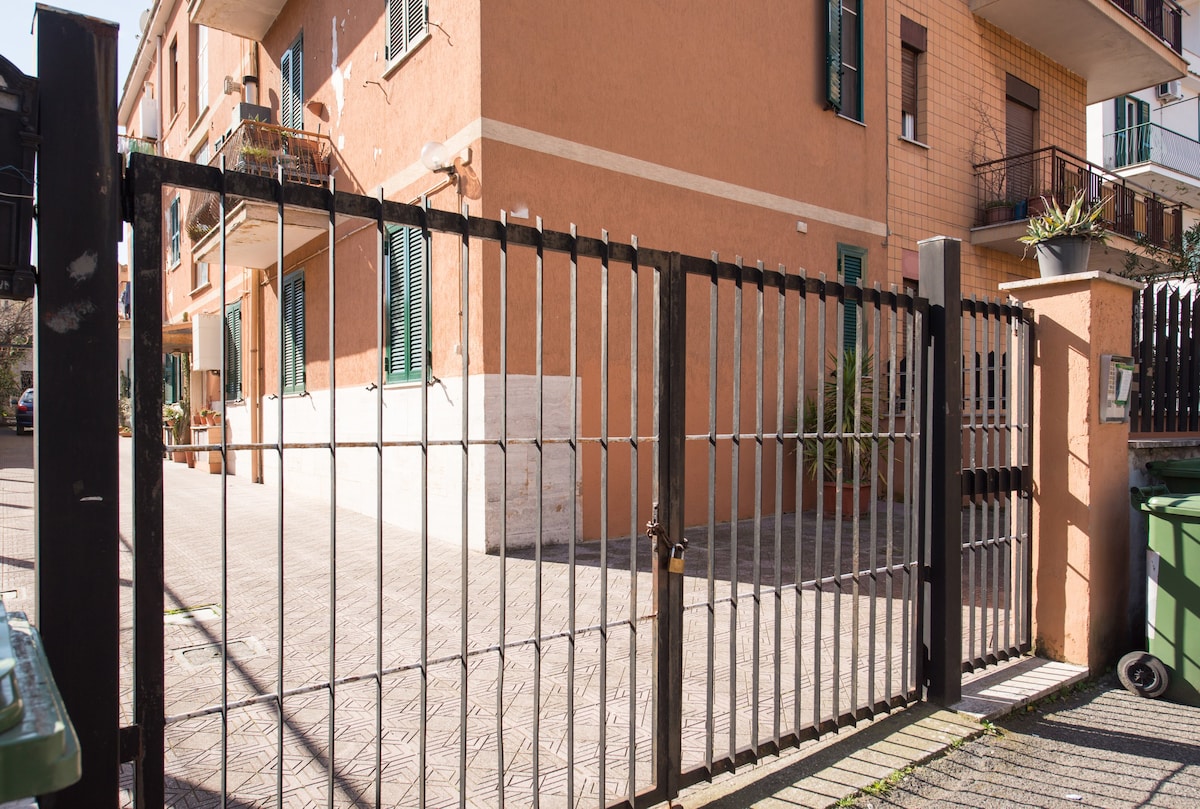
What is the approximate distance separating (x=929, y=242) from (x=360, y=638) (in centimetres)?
398

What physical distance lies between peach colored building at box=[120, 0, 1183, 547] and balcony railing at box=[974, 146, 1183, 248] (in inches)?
12.9

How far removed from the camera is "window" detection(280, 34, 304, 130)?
12016 millimetres

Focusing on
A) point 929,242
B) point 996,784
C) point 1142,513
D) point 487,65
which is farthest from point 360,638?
point 487,65

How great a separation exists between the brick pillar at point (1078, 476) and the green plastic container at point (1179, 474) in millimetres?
193

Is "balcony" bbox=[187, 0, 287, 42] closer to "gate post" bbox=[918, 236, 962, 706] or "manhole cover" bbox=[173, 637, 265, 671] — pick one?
"manhole cover" bbox=[173, 637, 265, 671]

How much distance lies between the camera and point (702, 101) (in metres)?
9.91

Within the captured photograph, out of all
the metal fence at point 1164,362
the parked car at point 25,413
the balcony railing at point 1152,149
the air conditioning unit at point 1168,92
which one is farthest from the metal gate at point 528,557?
the parked car at point 25,413

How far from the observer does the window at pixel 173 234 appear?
18.7m

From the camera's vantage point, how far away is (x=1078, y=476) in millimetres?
4457

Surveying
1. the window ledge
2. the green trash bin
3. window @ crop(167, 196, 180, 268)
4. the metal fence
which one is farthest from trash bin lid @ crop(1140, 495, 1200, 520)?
window @ crop(167, 196, 180, 268)

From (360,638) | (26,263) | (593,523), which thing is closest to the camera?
(26,263)

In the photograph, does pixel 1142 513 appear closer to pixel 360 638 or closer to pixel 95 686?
pixel 360 638

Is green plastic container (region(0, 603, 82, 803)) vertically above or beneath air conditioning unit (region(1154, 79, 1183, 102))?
beneath

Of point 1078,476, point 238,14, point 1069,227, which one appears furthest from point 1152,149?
point 238,14
